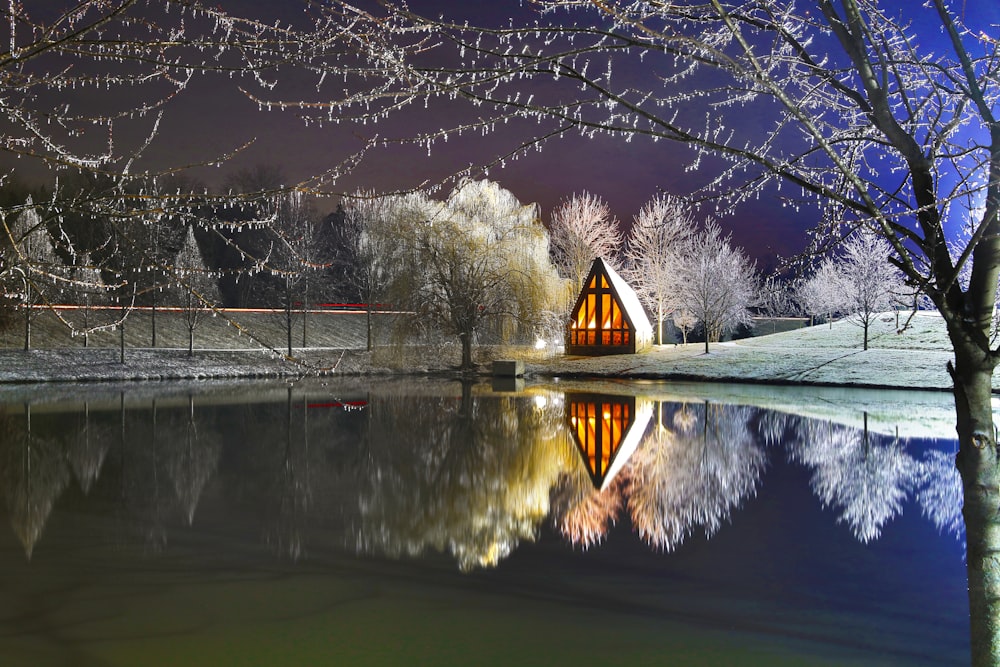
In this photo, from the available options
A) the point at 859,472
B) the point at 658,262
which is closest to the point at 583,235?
the point at 658,262

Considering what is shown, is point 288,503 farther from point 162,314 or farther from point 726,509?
point 162,314

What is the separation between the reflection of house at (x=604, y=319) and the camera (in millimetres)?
33562

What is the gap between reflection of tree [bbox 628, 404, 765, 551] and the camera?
24.9ft

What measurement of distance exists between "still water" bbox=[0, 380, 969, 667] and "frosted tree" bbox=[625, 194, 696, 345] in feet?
87.2

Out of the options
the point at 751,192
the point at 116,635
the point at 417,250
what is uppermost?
the point at 417,250

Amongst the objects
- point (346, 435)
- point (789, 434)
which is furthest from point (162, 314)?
point (789, 434)

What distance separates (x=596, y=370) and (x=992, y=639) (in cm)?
2670

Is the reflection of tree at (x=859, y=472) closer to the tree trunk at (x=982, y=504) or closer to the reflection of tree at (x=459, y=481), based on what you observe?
the reflection of tree at (x=459, y=481)

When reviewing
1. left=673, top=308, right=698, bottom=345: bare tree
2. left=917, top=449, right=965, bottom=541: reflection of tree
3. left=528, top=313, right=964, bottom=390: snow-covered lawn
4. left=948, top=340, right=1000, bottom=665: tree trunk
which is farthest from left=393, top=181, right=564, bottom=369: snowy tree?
left=948, top=340, right=1000, bottom=665: tree trunk

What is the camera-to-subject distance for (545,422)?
15.3 metres

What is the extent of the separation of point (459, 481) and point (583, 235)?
112 feet

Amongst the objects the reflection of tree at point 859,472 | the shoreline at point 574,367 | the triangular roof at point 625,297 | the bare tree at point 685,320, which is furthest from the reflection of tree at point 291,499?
the bare tree at point 685,320

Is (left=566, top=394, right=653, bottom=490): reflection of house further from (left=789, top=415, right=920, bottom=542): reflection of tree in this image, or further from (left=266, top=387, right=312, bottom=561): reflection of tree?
(left=266, top=387, right=312, bottom=561): reflection of tree

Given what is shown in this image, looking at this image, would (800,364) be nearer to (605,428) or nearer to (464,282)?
(464,282)
